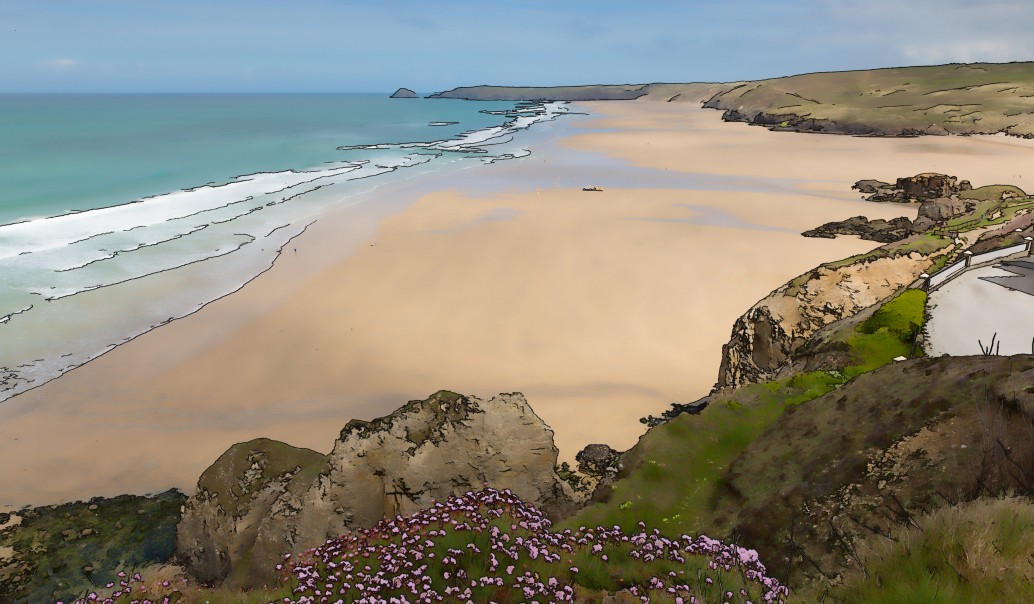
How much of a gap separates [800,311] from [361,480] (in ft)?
31.8

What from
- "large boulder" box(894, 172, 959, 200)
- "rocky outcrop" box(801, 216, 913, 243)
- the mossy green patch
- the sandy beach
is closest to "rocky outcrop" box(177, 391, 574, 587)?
the mossy green patch

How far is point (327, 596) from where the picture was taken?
467 cm

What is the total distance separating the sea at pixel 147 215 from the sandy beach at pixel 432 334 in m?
2.20

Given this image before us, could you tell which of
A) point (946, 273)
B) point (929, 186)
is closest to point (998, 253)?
point (946, 273)

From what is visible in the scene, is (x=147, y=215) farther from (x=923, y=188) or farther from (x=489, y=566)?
(x=923, y=188)

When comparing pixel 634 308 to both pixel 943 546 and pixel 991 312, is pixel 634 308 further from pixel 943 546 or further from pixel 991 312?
pixel 943 546

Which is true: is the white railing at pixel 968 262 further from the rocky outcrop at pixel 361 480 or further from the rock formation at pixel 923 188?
the rock formation at pixel 923 188

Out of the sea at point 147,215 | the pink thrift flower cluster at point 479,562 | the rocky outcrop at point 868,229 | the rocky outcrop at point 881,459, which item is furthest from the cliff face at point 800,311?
the sea at point 147,215

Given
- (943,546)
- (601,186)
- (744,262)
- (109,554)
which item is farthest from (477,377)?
(601,186)

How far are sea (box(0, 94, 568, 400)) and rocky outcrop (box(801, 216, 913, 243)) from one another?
26.6 metres

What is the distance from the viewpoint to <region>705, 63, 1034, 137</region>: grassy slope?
9206 centimetres

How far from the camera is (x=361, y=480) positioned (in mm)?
9336

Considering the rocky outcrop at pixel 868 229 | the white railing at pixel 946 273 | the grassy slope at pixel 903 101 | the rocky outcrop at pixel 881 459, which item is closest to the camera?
the rocky outcrop at pixel 881 459

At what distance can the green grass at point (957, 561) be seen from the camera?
3568 millimetres
